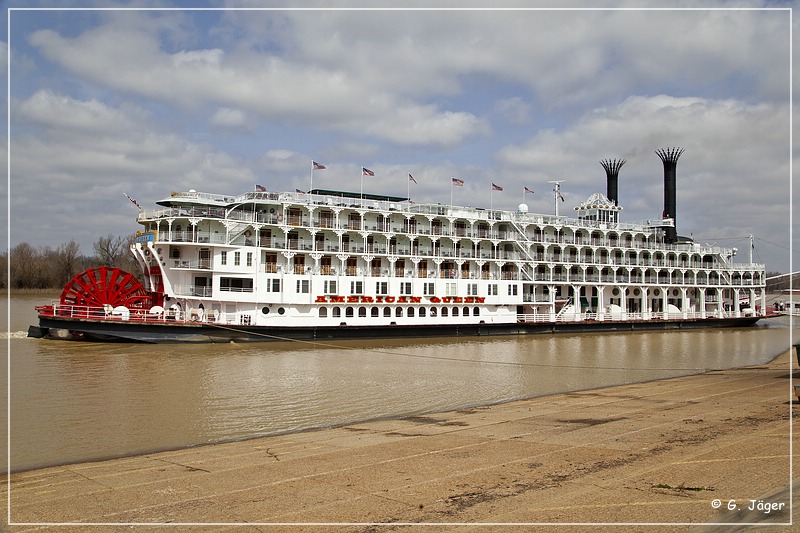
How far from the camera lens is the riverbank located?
26.3 feet

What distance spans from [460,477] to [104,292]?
31.7m

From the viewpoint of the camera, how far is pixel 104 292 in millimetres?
36062

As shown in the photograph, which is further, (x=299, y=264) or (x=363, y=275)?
(x=363, y=275)

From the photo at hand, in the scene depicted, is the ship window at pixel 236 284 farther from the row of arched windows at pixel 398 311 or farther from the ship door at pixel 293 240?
the row of arched windows at pixel 398 311

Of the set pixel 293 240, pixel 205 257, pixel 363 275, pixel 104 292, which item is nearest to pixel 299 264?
pixel 293 240

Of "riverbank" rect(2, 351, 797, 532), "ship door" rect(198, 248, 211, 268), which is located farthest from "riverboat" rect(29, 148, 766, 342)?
"riverbank" rect(2, 351, 797, 532)

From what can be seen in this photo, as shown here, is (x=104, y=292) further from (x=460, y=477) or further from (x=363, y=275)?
(x=460, y=477)

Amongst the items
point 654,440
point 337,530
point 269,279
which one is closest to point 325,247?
point 269,279

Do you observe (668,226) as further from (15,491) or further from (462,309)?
(15,491)

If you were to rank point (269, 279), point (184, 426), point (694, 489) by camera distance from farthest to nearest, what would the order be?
point (269, 279) < point (184, 426) < point (694, 489)

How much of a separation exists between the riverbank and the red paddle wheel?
24.9 m

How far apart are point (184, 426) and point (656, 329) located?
45381 mm

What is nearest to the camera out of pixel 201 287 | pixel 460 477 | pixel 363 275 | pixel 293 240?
pixel 460 477

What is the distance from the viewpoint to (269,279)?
36531mm
